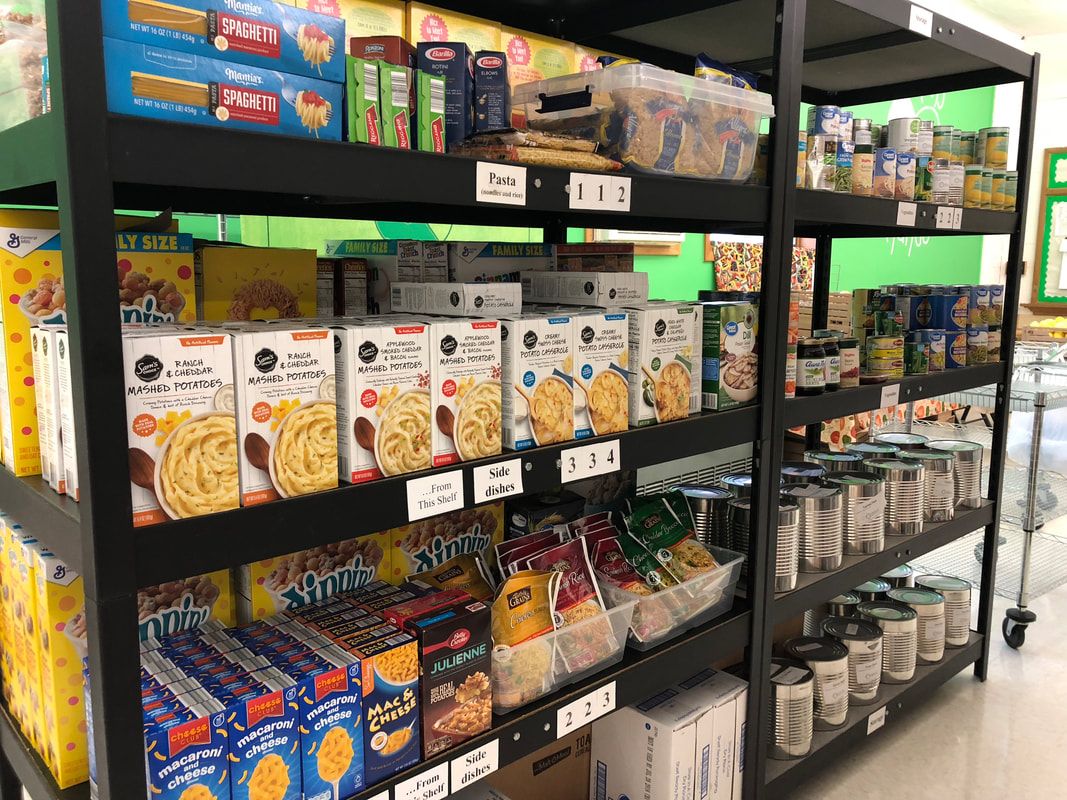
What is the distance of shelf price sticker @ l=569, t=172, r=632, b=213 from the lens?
1.52 meters

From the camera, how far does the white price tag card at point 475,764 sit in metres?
1.50

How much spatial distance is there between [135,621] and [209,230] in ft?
6.56

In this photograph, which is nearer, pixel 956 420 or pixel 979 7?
pixel 979 7

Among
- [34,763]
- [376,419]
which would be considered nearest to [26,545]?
[34,763]

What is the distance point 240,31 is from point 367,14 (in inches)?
31.6

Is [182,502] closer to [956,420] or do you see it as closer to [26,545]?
[26,545]

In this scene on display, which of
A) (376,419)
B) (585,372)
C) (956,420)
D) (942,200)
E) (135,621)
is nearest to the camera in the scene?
(135,621)

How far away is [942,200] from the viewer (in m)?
2.60

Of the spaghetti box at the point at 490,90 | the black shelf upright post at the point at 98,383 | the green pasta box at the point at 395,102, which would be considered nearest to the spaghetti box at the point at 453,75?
the spaghetti box at the point at 490,90

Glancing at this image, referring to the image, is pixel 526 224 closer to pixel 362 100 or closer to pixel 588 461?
pixel 588 461

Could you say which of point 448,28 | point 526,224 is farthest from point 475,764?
point 448,28

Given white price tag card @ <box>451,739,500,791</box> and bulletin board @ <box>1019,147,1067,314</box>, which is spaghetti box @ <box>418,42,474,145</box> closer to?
white price tag card @ <box>451,739,500,791</box>

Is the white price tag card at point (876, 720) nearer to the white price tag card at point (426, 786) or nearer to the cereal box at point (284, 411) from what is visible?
the white price tag card at point (426, 786)

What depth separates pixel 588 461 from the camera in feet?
5.42
